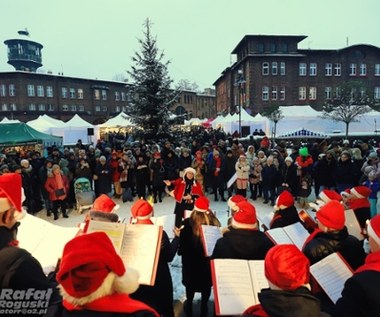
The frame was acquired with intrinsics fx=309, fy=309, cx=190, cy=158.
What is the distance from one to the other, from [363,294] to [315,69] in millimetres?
45501

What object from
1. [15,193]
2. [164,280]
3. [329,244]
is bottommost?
[164,280]

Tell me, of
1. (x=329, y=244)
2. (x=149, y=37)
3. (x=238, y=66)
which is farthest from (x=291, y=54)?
(x=329, y=244)

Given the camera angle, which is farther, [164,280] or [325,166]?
[325,166]

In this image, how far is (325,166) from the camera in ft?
32.2

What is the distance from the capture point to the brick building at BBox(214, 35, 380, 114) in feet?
135

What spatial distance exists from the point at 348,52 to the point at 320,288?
47.9 m

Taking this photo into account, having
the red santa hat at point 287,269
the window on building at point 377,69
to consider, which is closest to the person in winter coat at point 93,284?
the red santa hat at point 287,269

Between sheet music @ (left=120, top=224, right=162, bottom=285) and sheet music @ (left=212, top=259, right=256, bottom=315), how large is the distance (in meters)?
0.56

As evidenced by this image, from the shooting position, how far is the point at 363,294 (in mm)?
2002

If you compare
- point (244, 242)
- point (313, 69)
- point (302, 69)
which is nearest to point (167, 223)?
point (244, 242)

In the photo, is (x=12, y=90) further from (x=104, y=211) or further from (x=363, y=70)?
(x=363, y=70)

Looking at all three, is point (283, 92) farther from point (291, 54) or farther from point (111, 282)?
point (111, 282)

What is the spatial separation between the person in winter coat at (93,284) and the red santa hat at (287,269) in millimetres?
769

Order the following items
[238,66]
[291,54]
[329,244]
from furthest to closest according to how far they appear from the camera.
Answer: [238,66], [291,54], [329,244]
